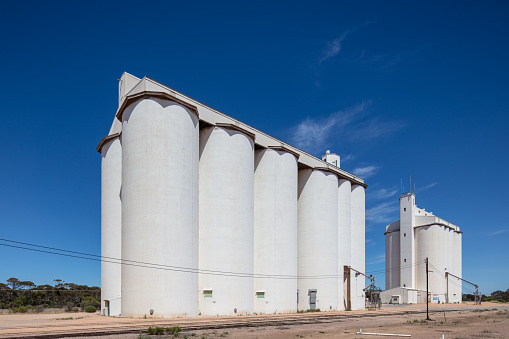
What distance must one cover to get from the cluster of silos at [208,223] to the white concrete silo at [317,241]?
0.39 ft

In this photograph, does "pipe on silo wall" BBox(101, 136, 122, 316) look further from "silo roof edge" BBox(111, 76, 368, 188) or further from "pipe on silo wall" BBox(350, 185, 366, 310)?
"pipe on silo wall" BBox(350, 185, 366, 310)

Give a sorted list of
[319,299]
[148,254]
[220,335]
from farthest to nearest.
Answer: [319,299] < [148,254] < [220,335]

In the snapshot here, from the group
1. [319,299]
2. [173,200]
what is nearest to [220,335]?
[173,200]

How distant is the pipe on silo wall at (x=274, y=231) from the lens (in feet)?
153

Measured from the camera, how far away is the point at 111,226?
44594 millimetres

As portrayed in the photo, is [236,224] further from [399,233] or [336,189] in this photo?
[399,233]

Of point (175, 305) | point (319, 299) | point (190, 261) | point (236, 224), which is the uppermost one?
point (236, 224)

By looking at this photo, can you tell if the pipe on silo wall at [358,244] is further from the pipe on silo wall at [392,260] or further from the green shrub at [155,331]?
the pipe on silo wall at [392,260]

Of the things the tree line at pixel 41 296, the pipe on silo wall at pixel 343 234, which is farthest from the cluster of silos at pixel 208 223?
the tree line at pixel 41 296

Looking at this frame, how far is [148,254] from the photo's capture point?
115 feet

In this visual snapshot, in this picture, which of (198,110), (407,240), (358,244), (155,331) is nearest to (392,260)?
(407,240)

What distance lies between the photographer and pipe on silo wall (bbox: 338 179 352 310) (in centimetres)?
5694

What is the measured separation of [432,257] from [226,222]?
70.0m

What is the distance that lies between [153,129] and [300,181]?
25.1m
